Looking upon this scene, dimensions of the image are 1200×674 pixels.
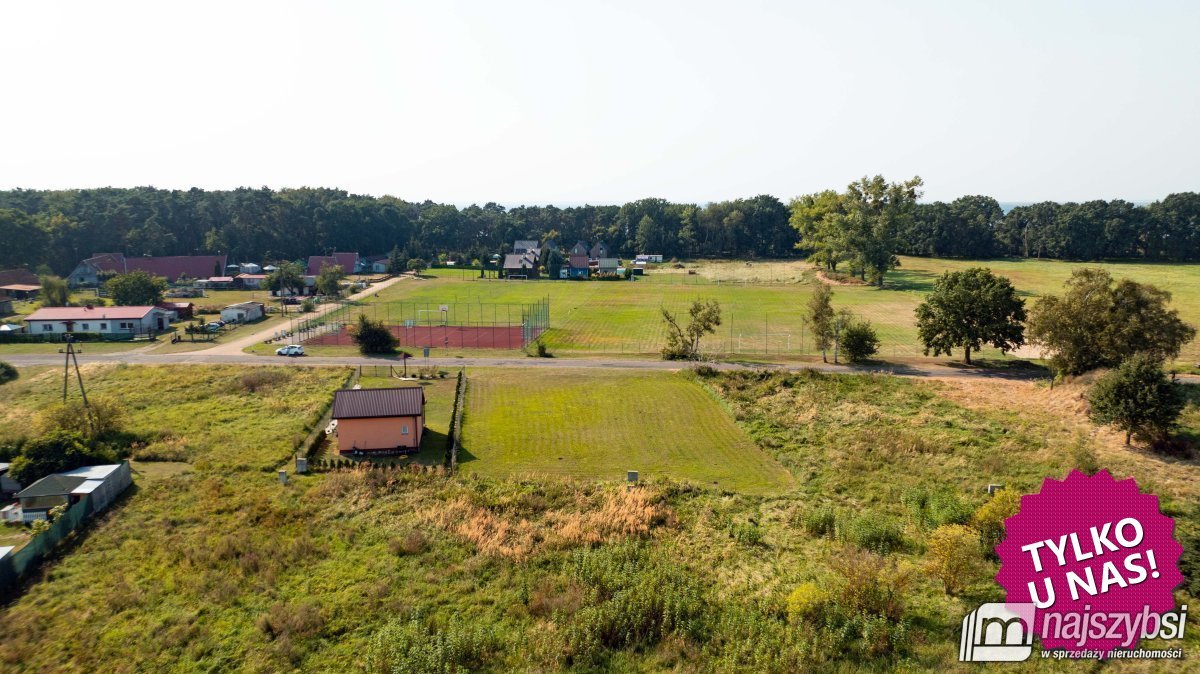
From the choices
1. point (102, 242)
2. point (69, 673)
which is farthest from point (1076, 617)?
point (102, 242)

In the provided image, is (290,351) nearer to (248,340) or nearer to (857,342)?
(248,340)

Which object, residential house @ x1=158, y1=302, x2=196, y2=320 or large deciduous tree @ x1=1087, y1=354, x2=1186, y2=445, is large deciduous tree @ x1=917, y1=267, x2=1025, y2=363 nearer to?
large deciduous tree @ x1=1087, y1=354, x2=1186, y2=445

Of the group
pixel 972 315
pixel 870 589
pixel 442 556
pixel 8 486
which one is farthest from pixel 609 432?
pixel 972 315

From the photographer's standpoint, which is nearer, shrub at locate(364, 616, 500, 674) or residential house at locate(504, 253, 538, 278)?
shrub at locate(364, 616, 500, 674)

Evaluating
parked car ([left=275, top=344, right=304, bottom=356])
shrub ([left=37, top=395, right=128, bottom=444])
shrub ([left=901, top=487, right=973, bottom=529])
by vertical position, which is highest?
parked car ([left=275, top=344, right=304, bottom=356])

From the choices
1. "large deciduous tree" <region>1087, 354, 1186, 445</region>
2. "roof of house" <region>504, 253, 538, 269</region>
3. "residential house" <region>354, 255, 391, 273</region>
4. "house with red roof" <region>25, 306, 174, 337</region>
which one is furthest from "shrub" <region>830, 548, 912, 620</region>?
"residential house" <region>354, 255, 391, 273</region>

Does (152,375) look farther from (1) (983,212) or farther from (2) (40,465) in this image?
(1) (983,212)

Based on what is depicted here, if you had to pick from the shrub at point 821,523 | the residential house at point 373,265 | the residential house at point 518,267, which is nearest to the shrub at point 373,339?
the shrub at point 821,523
